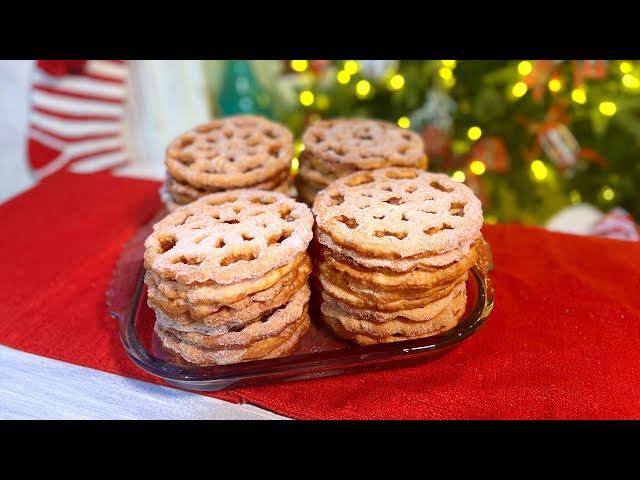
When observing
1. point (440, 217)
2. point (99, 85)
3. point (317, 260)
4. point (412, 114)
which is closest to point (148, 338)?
point (317, 260)

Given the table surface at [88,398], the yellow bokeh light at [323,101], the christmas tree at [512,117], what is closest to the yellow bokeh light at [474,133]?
the christmas tree at [512,117]

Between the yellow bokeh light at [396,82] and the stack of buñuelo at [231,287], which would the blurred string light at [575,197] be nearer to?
the yellow bokeh light at [396,82]

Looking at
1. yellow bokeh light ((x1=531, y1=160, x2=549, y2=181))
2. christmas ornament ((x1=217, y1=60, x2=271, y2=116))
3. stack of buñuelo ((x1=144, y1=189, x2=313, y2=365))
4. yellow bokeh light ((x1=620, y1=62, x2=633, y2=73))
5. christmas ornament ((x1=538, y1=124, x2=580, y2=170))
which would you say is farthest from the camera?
christmas ornament ((x1=217, y1=60, x2=271, y2=116))

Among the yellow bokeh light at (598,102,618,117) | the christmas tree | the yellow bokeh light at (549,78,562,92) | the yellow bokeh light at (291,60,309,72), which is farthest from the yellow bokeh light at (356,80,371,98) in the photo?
the yellow bokeh light at (598,102,618,117)

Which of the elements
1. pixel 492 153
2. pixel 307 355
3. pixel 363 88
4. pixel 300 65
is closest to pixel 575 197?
pixel 492 153

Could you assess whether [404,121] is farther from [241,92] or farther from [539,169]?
[241,92]

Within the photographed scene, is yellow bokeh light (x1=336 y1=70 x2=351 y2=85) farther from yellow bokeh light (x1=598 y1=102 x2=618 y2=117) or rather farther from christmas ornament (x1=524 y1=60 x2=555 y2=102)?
yellow bokeh light (x1=598 y1=102 x2=618 y2=117)
